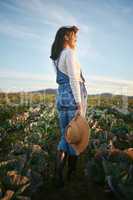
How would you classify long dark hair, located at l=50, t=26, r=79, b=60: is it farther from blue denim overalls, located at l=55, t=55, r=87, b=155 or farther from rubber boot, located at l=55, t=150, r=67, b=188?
rubber boot, located at l=55, t=150, r=67, b=188

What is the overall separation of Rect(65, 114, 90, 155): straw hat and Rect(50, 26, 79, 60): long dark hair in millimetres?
876

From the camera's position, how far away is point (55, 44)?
5.53 meters

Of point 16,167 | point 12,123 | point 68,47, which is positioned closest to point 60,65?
point 68,47

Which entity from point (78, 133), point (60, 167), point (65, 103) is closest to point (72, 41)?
point (65, 103)

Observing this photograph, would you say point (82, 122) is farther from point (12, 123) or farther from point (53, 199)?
point (12, 123)

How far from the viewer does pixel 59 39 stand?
548cm

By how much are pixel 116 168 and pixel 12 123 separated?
7227 millimetres

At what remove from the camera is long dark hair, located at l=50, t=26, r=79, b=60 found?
213 inches

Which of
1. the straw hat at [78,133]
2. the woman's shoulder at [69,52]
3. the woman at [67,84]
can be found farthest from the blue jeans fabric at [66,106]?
the woman's shoulder at [69,52]

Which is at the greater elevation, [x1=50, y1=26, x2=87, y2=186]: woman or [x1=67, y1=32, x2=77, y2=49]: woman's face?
[x1=67, y1=32, x2=77, y2=49]: woman's face

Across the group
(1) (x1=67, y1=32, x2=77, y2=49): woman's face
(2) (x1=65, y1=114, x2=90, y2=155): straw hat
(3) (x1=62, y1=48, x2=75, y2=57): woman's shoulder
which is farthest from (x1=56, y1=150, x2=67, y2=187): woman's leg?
(1) (x1=67, y1=32, x2=77, y2=49): woman's face

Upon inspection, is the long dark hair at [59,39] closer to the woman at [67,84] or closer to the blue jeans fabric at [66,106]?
the woman at [67,84]

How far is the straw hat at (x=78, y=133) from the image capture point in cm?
523

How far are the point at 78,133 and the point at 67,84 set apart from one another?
645 millimetres
